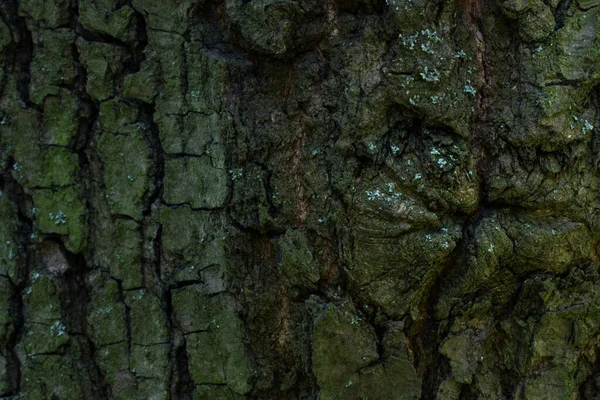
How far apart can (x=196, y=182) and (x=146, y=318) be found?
1.18 feet

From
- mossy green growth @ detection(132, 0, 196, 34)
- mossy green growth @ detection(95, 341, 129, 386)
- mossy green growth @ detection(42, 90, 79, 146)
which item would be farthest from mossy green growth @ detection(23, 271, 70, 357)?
mossy green growth @ detection(132, 0, 196, 34)

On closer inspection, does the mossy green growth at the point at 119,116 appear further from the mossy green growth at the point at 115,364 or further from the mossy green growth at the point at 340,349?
the mossy green growth at the point at 340,349

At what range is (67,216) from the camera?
1.65 metres

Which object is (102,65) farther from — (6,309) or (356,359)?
(356,359)

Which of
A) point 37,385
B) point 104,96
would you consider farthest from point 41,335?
point 104,96

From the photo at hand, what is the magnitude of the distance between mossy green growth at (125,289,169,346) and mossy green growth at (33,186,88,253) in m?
0.19

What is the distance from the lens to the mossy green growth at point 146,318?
162cm

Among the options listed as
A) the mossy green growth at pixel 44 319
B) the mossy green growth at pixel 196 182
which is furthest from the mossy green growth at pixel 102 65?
the mossy green growth at pixel 44 319

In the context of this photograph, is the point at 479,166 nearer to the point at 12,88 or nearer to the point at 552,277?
the point at 552,277

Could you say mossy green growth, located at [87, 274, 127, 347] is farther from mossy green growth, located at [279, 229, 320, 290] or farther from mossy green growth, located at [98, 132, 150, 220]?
mossy green growth, located at [279, 229, 320, 290]

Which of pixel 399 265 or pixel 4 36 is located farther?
pixel 4 36

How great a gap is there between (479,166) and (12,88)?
1177 millimetres

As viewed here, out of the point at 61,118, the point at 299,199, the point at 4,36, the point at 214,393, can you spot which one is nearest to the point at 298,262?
Result: the point at 299,199

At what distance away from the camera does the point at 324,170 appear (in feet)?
A: 5.07
